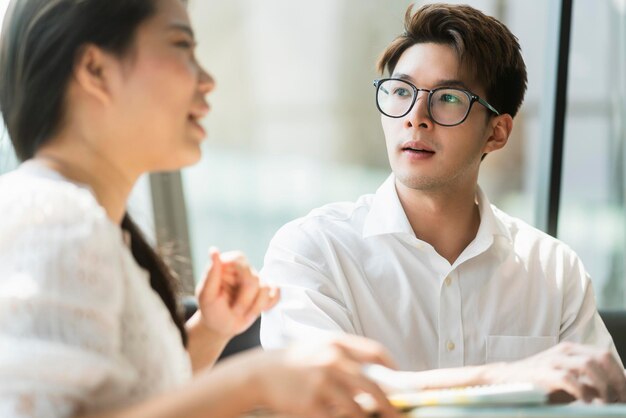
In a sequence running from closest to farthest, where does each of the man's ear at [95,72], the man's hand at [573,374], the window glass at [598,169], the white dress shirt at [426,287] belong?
the man's ear at [95,72], the man's hand at [573,374], the white dress shirt at [426,287], the window glass at [598,169]

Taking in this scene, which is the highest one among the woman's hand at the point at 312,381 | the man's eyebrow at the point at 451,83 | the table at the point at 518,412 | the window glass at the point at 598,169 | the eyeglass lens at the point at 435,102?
the man's eyebrow at the point at 451,83

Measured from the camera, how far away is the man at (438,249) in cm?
215

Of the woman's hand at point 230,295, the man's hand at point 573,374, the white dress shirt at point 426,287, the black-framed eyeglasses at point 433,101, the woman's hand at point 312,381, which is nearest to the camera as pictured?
the woman's hand at point 312,381

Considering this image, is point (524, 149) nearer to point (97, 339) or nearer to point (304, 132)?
point (304, 132)

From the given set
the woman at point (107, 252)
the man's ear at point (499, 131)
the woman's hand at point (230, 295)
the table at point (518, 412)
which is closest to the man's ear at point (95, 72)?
the woman at point (107, 252)

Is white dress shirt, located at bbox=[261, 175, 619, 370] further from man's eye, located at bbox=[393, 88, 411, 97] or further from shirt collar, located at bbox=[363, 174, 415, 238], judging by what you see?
man's eye, located at bbox=[393, 88, 411, 97]

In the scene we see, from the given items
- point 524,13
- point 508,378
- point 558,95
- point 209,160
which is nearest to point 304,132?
point 209,160

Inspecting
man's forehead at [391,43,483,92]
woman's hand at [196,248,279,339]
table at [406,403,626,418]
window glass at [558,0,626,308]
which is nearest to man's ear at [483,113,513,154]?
man's forehead at [391,43,483,92]

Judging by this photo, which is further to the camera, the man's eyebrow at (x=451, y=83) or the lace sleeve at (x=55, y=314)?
the man's eyebrow at (x=451, y=83)

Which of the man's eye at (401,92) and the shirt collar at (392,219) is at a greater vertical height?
the man's eye at (401,92)

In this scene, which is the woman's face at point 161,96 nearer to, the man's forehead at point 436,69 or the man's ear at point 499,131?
the man's forehead at point 436,69

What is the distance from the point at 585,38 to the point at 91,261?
14.9 ft

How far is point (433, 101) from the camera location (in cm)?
227

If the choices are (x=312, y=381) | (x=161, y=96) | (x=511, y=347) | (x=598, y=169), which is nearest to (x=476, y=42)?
(x=511, y=347)
